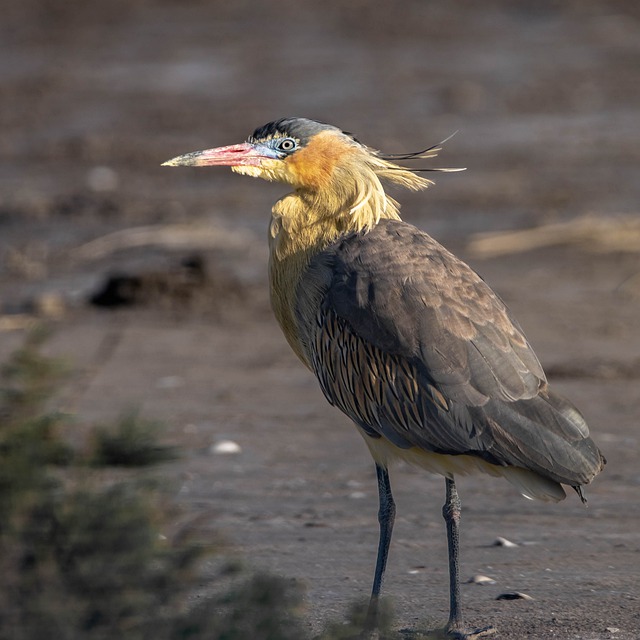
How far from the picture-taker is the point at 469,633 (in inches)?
211

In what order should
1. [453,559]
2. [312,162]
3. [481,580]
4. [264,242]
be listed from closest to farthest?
1. [453,559]
2. [481,580]
3. [312,162]
4. [264,242]

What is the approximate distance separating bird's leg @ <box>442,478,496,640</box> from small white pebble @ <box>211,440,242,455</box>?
2.42 metres

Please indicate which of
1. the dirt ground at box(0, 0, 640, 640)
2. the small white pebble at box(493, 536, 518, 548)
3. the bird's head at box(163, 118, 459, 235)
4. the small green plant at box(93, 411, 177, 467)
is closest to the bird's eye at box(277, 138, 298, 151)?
the bird's head at box(163, 118, 459, 235)

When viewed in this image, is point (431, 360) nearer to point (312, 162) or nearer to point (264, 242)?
point (312, 162)

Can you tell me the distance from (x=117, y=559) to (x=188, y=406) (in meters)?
5.06

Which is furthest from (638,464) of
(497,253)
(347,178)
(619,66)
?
(619,66)

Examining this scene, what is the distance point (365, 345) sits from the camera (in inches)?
221

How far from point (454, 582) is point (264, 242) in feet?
25.3

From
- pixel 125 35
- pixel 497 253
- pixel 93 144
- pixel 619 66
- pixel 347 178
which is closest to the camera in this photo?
pixel 347 178

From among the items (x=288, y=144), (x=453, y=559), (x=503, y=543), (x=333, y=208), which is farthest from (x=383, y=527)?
(x=288, y=144)

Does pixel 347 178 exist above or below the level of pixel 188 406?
above

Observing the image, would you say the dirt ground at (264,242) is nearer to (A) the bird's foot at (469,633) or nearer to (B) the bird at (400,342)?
(A) the bird's foot at (469,633)

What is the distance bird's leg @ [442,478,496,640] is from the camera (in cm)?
536

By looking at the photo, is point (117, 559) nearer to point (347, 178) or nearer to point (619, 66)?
point (347, 178)
